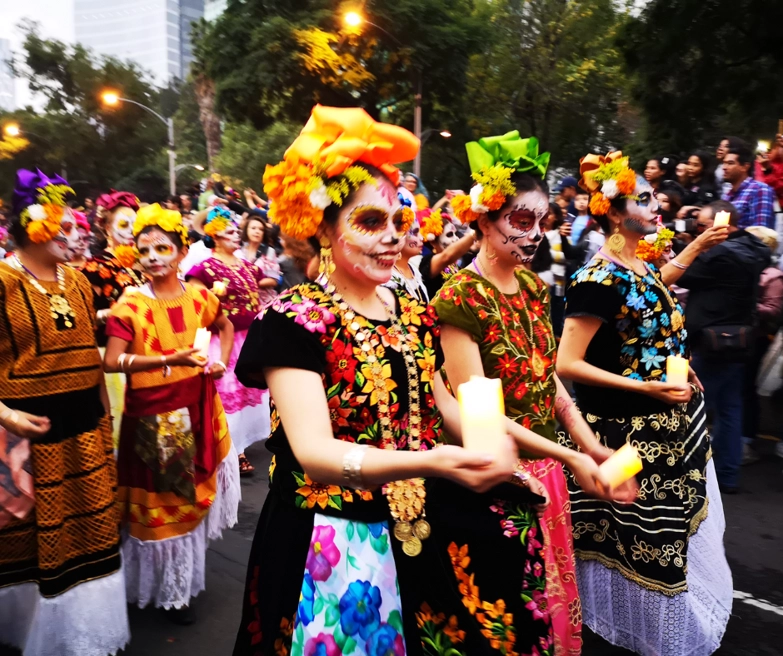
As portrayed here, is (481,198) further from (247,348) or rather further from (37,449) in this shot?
(37,449)

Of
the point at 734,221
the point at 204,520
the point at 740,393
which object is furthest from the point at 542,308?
the point at 740,393

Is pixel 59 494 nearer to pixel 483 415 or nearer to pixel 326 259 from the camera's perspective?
pixel 326 259

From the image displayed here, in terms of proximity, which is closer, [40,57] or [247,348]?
[247,348]

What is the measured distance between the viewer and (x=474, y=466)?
5.15 ft

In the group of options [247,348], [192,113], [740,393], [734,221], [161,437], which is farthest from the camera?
[192,113]

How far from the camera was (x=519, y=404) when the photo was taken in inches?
108

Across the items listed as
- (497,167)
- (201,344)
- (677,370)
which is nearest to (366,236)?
(497,167)

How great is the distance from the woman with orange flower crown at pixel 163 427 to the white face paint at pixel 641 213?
7.16 feet

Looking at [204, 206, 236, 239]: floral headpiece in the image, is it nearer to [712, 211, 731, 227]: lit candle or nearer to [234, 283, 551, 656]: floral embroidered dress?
[712, 211, 731, 227]: lit candle

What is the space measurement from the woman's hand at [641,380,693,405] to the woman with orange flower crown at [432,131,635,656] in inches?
17.0

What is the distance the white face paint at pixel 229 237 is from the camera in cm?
647

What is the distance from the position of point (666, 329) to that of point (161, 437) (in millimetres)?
2618

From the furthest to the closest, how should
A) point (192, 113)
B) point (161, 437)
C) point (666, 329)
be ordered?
point (192, 113) → point (161, 437) → point (666, 329)

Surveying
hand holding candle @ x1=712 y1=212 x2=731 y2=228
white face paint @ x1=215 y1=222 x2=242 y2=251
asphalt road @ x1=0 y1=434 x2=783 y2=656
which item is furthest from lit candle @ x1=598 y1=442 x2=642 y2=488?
white face paint @ x1=215 y1=222 x2=242 y2=251
